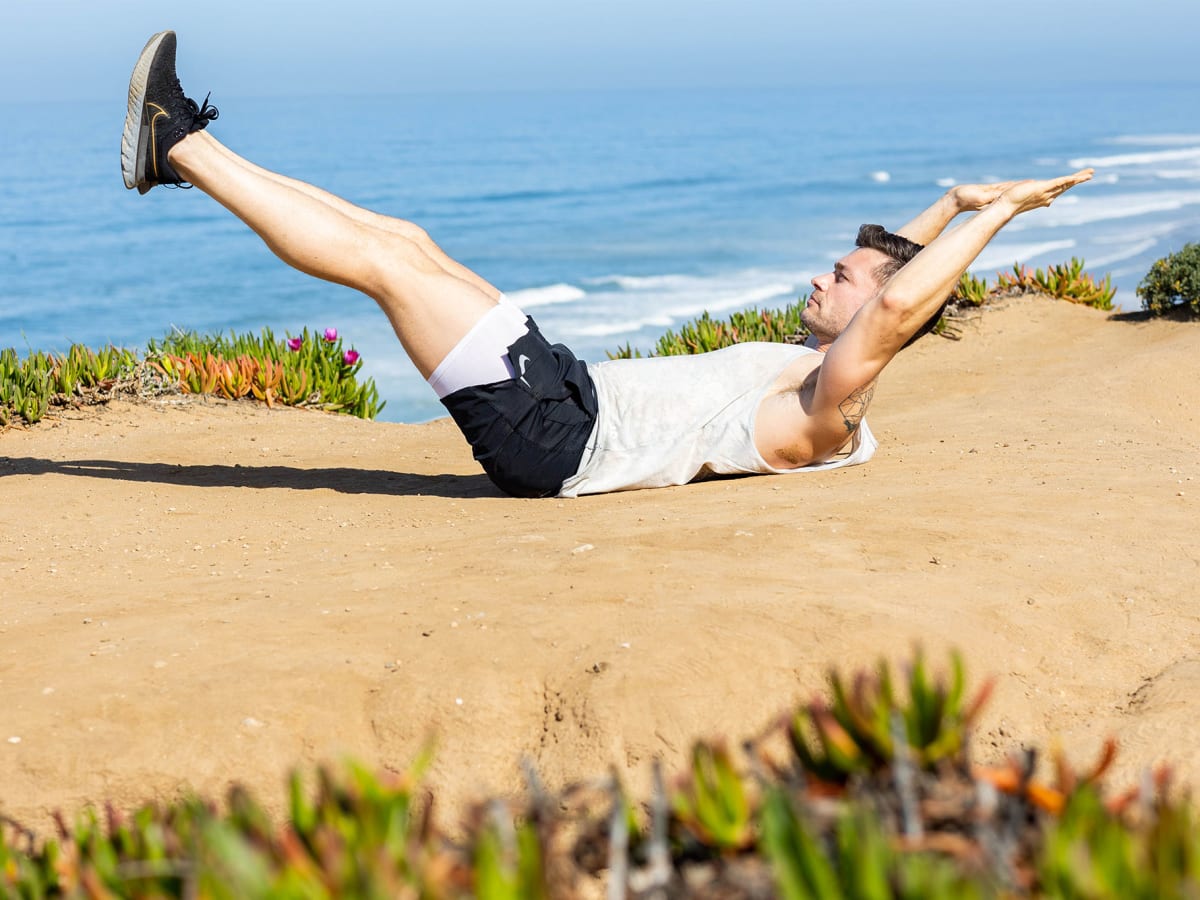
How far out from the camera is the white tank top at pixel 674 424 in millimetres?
5137

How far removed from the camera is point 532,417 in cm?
492

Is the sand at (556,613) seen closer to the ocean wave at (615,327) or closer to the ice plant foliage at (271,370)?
the ice plant foliage at (271,370)

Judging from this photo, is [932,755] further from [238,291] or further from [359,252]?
[238,291]

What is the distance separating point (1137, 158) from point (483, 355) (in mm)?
49595

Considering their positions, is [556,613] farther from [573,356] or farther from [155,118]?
[155,118]

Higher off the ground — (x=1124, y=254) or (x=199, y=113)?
(x=1124, y=254)

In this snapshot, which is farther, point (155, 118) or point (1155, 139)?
point (1155, 139)

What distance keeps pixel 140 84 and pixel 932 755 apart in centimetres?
405

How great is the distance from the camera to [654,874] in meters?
1.48

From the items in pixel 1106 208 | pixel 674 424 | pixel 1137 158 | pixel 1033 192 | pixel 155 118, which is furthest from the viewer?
pixel 1137 158

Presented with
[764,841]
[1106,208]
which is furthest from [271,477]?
[1106,208]

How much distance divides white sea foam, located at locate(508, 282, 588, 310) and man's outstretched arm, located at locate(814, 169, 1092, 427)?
2010 centimetres

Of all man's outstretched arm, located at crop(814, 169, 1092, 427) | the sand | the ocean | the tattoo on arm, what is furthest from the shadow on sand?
the ocean

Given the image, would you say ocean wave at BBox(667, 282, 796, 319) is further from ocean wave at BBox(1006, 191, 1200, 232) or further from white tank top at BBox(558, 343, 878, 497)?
white tank top at BBox(558, 343, 878, 497)
